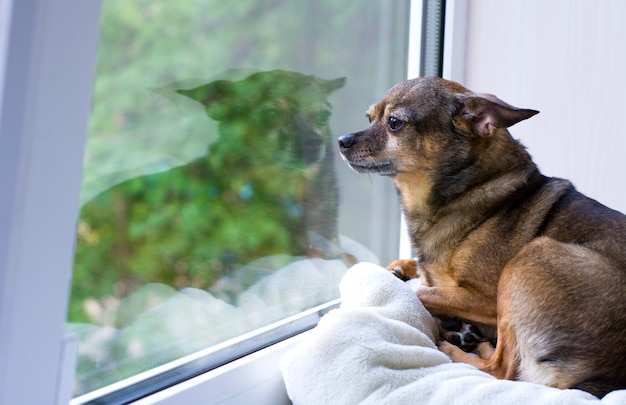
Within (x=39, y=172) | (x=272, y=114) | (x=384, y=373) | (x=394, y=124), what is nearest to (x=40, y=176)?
(x=39, y=172)

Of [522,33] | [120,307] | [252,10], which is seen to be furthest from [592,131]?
[120,307]

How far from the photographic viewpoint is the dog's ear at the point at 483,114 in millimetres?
1675

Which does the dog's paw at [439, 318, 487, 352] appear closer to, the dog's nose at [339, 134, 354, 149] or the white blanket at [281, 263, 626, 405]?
the white blanket at [281, 263, 626, 405]

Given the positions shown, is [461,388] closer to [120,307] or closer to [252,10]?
[120,307]

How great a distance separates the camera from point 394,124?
1831mm

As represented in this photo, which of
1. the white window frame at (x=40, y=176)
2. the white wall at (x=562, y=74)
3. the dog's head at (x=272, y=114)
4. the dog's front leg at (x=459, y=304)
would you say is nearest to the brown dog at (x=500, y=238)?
the dog's front leg at (x=459, y=304)

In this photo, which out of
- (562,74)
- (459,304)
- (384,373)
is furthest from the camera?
(562,74)

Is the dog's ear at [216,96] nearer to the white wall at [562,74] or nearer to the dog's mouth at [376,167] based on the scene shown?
the dog's mouth at [376,167]

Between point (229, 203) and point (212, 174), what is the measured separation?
0.10 m

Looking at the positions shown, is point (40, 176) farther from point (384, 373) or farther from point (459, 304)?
point (459, 304)

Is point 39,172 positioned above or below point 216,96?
below

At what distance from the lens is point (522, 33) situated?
2.29 m

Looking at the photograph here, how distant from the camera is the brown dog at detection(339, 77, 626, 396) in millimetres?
1354

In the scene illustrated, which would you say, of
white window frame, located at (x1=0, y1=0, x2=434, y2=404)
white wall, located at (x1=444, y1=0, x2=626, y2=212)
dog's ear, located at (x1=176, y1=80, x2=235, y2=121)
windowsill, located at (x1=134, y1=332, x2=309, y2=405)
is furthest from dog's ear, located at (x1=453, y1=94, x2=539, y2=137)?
white window frame, located at (x1=0, y1=0, x2=434, y2=404)
